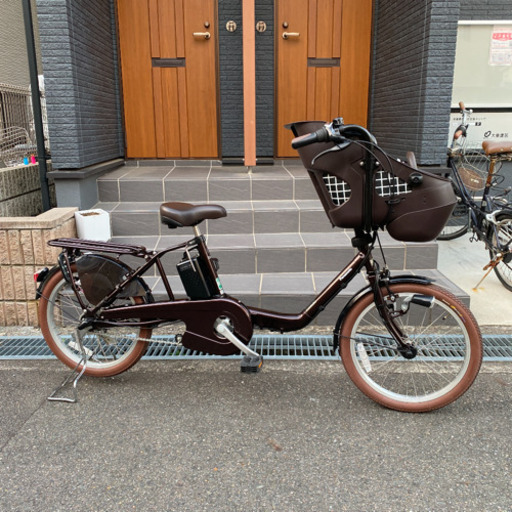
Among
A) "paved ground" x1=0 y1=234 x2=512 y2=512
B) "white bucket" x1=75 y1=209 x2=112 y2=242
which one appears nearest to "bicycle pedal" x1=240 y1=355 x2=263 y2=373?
"paved ground" x1=0 y1=234 x2=512 y2=512

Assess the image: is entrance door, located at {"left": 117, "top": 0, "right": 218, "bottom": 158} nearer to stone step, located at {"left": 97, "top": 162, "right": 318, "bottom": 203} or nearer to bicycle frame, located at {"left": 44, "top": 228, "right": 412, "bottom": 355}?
stone step, located at {"left": 97, "top": 162, "right": 318, "bottom": 203}

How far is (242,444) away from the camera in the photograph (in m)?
2.38

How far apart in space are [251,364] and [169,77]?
4.26 meters

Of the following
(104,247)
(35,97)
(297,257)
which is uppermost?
(35,97)

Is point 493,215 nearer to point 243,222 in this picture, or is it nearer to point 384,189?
point 243,222

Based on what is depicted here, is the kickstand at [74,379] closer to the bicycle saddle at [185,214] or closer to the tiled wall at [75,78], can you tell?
the bicycle saddle at [185,214]

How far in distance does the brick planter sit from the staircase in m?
0.82

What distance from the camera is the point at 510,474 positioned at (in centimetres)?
215

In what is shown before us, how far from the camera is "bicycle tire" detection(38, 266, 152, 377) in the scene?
2939 mm

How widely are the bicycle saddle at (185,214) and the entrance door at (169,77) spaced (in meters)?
3.52

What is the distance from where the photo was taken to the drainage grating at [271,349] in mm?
3242

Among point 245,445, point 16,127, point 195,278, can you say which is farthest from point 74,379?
point 16,127

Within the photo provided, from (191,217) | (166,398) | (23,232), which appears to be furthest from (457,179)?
(23,232)

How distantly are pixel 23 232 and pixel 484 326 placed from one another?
135 inches
